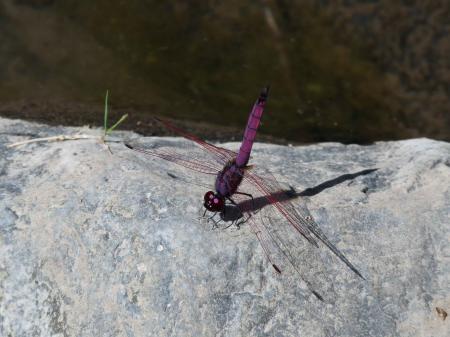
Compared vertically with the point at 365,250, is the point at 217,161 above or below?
above

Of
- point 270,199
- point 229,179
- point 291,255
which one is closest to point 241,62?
point 229,179

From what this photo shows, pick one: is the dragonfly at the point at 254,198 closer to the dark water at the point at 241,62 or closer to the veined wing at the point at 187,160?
the veined wing at the point at 187,160

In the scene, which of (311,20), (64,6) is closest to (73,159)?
(64,6)

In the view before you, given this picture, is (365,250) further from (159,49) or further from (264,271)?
(159,49)

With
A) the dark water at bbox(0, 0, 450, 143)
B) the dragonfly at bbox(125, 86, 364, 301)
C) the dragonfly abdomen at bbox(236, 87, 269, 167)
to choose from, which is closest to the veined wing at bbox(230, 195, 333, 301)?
the dragonfly at bbox(125, 86, 364, 301)

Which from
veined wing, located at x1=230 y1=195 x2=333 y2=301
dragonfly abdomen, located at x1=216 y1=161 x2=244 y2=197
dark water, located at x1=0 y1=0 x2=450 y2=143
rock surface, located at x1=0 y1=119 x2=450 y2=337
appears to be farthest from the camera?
dark water, located at x1=0 y1=0 x2=450 y2=143

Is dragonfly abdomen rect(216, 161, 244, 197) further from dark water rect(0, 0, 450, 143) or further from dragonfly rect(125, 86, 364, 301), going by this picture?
dark water rect(0, 0, 450, 143)

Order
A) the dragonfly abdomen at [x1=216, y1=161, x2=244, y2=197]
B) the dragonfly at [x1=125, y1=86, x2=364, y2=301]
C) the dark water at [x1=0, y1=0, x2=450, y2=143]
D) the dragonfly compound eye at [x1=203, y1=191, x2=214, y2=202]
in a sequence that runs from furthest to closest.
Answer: the dark water at [x1=0, y1=0, x2=450, y2=143], the dragonfly abdomen at [x1=216, y1=161, x2=244, y2=197], the dragonfly compound eye at [x1=203, y1=191, x2=214, y2=202], the dragonfly at [x1=125, y1=86, x2=364, y2=301]

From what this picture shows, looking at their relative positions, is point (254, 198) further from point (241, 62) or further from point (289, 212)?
point (241, 62)
